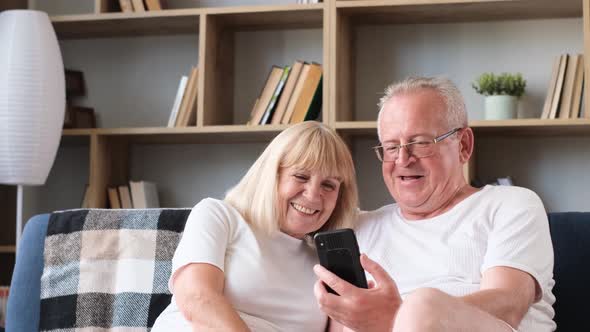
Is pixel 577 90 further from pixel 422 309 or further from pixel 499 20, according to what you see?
pixel 422 309

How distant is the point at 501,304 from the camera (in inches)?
59.8

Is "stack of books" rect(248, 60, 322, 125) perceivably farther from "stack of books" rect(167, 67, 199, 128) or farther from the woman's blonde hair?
the woman's blonde hair

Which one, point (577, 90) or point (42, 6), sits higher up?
point (42, 6)

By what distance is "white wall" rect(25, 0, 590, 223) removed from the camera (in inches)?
122

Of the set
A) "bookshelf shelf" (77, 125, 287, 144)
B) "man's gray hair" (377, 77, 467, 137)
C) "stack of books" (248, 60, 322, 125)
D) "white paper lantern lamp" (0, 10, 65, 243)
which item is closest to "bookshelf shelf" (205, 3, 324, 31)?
"stack of books" (248, 60, 322, 125)

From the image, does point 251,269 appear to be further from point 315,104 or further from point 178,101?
point 178,101

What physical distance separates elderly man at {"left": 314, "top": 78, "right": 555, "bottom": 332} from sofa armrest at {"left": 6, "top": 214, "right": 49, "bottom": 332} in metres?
0.73

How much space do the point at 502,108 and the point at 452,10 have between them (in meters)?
0.41

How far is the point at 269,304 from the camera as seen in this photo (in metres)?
1.77

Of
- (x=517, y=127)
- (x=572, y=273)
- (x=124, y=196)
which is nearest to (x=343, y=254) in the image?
(x=572, y=273)

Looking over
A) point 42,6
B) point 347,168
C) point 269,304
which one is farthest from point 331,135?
point 42,6

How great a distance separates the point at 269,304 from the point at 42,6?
2236 mm

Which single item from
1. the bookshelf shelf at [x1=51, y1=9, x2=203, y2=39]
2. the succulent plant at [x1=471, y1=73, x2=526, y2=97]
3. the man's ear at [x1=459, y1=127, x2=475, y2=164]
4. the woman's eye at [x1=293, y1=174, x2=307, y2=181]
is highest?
the bookshelf shelf at [x1=51, y1=9, x2=203, y2=39]

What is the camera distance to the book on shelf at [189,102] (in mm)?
3139
